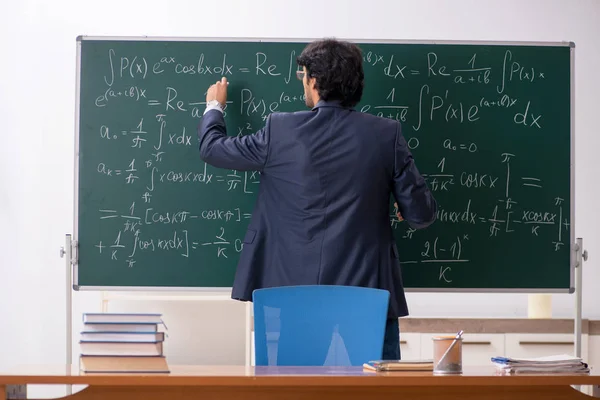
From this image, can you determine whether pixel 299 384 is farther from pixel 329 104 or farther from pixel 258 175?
pixel 258 175

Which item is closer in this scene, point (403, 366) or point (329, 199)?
point (403, 366)

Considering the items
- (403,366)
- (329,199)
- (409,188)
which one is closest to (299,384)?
(403,366)

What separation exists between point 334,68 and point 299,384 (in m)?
1.55

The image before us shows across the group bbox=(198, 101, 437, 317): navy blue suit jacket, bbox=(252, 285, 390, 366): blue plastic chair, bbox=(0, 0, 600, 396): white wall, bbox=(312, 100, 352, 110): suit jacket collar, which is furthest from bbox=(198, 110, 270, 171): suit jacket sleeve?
bbox=(0, 0, 600, 396): white wall

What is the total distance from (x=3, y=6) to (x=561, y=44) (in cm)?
313

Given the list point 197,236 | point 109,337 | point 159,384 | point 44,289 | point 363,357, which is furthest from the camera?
point 44,289

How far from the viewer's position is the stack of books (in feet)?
6.67

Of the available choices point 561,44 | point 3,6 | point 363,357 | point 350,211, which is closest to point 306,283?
point 350,211

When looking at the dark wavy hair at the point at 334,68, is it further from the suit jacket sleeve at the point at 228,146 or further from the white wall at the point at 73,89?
the white wall at the point at 73,89

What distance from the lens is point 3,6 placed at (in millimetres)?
5156

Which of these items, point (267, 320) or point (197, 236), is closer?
point (267, 320)

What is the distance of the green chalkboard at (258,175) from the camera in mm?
3701

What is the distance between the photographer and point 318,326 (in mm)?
2725

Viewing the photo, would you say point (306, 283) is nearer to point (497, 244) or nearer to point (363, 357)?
point (363, 357)
